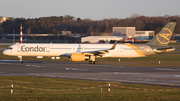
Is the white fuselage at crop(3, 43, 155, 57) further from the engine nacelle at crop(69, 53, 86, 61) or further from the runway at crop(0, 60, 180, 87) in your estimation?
the runway at crop(0, 60, 180, 87)

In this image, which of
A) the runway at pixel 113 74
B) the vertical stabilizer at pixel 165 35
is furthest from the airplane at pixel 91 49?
the runway at pixel 113 74

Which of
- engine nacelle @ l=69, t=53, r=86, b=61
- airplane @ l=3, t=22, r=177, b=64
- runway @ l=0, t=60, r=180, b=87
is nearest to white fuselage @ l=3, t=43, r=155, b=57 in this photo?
airplane @ l=3, t=22, r=177, b=64

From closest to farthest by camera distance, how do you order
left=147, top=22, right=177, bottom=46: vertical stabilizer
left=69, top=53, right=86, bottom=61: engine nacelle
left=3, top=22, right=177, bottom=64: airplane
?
left=69, top=53, right=86, bottom=61: engine nacelle → left=3, top=22, right=177, bottom=64: airplane → left=147, top=22, right=177, bottom=46: vertical stabilizer

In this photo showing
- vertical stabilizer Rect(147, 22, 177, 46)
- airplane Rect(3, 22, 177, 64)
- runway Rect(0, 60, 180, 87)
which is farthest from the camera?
vertical stabilizer Rect(147, 22, 177, 46)

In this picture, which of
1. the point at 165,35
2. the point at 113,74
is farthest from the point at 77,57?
the point at 165,35

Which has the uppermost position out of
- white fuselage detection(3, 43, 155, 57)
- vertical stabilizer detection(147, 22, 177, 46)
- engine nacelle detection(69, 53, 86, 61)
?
vertical stabilizer detection(147, 22, 177, 46)

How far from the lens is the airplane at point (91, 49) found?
4744 centimetres

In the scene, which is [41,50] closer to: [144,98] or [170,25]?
[170,25]

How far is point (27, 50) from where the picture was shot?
47.5 meters

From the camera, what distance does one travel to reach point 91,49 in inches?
1901

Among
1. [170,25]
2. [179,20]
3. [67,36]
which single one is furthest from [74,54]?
[179,20]

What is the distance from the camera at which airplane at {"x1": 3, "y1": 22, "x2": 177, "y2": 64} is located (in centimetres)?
4744

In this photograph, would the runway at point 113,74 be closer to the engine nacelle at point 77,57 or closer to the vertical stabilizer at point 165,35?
the engine nacelle at point 77,57

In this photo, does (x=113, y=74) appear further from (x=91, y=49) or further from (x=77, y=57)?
(x=91, y=49)
